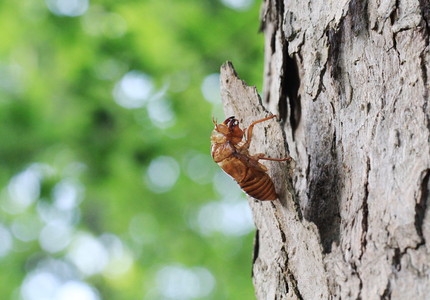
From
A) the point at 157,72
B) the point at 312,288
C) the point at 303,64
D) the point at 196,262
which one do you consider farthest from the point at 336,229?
the point at 196,262

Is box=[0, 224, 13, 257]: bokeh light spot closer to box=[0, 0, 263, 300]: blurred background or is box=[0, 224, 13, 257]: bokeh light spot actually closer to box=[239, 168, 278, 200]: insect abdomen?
box=[0, 0, 263, 300]: blurred background

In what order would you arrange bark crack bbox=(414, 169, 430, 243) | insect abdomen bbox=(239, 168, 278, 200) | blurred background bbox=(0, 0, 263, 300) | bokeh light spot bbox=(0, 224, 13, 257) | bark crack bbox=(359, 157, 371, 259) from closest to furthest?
bark crack bbox=(414, 169, 430, 243)
bark crack bbox=(359, 157, 371, 259)
insect abdomen bbox=(239, 168, 278, 200)
blurred background bbox=(0, 0, 263, 300)
bokeh light spot bbox=(0, 224, 13, 257)

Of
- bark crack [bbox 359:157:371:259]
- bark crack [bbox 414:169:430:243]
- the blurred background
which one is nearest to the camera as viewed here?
bark crack [bbox 414:169:430:243]

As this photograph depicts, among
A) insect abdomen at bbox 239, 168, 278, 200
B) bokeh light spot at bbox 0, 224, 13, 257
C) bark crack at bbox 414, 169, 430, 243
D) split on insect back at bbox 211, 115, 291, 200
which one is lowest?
bark crack at bbox 414, 169, 430, 243

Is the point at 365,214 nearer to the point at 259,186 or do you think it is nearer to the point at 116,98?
the point at 259,186

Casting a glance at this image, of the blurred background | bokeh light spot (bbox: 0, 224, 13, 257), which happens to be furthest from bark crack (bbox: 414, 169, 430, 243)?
bokeh light spot (bbox: 0, 224, 13, 257)

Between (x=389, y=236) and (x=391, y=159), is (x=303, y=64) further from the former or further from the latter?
(x=389, y=236)

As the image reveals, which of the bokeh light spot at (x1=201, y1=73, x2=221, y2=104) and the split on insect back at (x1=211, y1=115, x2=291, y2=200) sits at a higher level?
the bokeh light spot at (x1=201, y1=73, x2=221, y2=104)

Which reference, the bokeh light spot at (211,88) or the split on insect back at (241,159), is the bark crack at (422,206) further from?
the bokeh light spot at (211,88)
